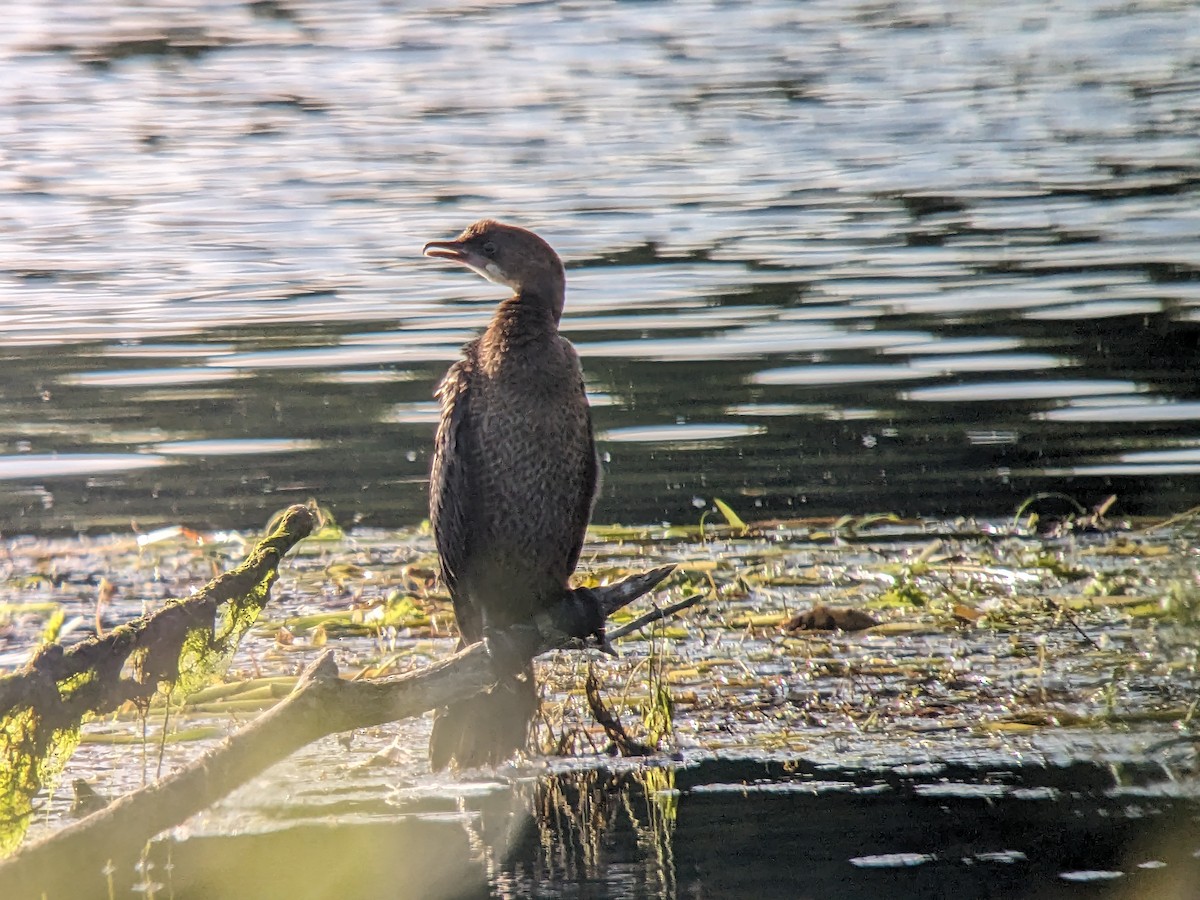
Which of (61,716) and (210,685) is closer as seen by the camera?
(61,716)

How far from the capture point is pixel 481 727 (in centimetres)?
589

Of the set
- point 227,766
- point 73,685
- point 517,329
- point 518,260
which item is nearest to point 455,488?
point 517,329

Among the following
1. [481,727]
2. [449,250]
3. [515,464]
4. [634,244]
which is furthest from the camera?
[634,244]

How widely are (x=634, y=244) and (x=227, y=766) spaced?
11.0m

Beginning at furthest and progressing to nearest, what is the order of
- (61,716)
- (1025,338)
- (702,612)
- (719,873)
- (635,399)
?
1. (1025,338)
2. (635,399)
3. (702,612)
4. (719,873)
5. (61,716)

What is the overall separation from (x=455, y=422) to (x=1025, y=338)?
7.05 m

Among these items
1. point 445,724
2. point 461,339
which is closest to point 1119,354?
point 461,339

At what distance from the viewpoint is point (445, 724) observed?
5.91 metres

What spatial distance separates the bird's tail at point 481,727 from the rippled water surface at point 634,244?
3736 mm

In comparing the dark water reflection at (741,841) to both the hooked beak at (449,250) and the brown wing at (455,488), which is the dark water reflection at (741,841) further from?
the hooked beak at (449,250)

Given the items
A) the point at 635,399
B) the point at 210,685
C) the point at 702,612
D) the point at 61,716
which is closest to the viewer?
the point at 61,716

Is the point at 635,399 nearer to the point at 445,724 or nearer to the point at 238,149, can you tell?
the point at 445,724

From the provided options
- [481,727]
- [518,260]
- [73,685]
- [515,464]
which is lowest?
[481,727]

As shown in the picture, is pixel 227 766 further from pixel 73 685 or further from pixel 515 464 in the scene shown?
pixel 515 464
